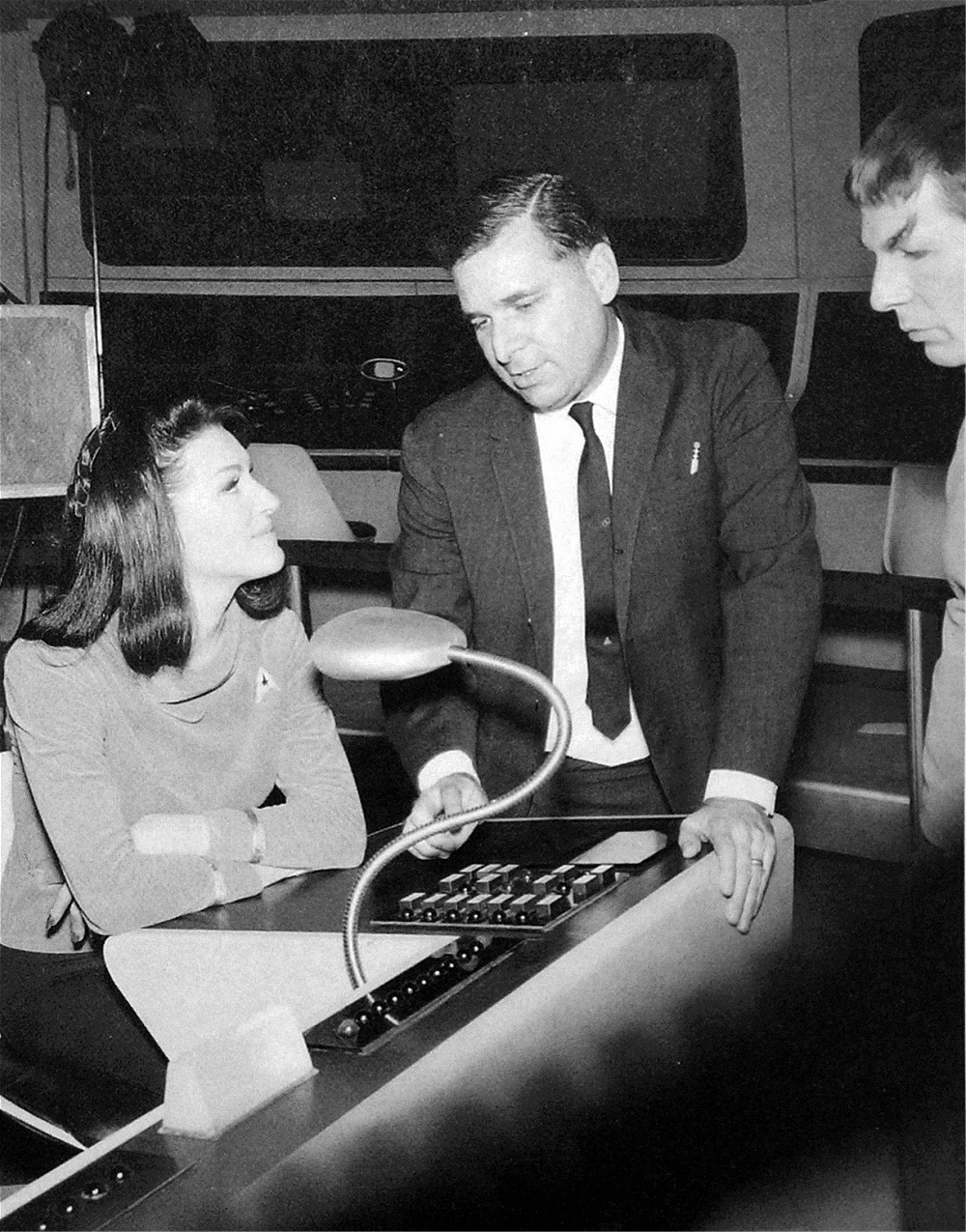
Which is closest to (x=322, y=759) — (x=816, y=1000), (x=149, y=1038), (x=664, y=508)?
(x=149, y=1038)

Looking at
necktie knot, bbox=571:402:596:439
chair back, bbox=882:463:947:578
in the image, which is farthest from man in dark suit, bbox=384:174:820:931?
chair back, bbox=882:463:947:578

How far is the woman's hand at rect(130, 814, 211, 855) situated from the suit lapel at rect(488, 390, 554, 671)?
2.08 feet

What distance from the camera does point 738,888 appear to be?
1.34 m

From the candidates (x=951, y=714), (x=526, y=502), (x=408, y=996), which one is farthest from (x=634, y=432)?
(x=408, y=996)

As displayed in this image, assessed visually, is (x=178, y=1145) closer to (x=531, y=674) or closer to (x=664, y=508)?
(x=531, y=674)

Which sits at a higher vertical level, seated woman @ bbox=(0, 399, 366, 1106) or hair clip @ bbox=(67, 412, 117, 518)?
hair clip @ bbox=(67, 412, 117, 518)

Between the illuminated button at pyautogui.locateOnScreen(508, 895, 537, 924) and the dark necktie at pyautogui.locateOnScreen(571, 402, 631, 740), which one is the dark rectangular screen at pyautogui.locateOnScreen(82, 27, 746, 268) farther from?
the illuminated button at pyautogui.locateOnScreen(508, 895, 537, 924)

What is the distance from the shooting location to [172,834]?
5.66 ft

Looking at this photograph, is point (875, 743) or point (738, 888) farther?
point (875, 743)

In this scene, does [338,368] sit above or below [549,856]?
above

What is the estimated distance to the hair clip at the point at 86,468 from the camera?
1764 mm

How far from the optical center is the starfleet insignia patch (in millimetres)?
1837

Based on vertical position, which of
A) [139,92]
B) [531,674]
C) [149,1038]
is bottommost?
[149,1038]

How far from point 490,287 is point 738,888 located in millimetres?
988
